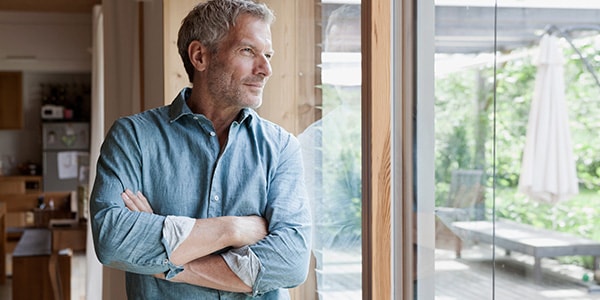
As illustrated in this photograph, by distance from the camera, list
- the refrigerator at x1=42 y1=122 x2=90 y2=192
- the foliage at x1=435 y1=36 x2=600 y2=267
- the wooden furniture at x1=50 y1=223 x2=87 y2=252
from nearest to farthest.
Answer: the foliage at x1=435 y1=36 x2=600 y2=267 → the wooden furniture at x1=50 y1=223 x2=87 y2=252 → the refrigerator at x1=42 y1=122 x2=90 y2=192

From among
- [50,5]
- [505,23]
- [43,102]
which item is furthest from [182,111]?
[43,102]

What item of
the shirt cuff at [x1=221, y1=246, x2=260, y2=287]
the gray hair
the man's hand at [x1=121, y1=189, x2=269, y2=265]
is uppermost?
the gray hair

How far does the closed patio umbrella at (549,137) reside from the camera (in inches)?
54.3

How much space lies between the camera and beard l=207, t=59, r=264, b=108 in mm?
2066

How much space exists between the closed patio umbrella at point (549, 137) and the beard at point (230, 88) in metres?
0.79

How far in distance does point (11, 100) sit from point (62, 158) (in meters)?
1.33

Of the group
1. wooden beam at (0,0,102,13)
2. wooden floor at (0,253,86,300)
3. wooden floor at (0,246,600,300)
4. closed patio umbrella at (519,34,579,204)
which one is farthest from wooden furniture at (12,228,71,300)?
closed patio umbrella at (519,34,579,204)

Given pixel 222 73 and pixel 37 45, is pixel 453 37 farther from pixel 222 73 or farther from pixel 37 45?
pixel 37 45

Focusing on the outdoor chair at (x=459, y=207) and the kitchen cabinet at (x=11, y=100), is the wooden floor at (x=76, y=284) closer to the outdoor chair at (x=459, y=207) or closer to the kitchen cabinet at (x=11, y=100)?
the kitchen cabinet at (x=11, y=100)

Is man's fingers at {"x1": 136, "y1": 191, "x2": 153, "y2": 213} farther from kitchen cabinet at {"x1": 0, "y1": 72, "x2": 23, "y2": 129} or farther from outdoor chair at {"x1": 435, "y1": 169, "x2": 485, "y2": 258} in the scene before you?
kitchen cabinet at {"x1": 0, "y1": 72, "x2": 23, "y2": 129}

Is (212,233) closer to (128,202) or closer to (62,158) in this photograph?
(128,202)

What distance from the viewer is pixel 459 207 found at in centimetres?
187

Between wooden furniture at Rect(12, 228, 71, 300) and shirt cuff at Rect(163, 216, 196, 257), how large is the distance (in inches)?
172

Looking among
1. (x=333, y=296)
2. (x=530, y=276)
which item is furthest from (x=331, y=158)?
(x=530, y=276)
